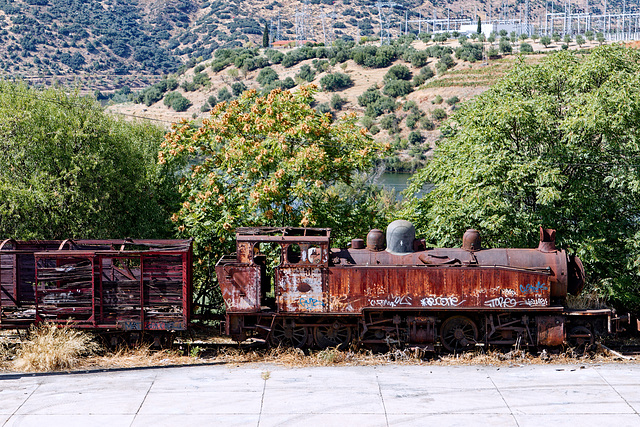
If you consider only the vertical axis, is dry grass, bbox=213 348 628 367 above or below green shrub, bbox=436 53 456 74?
below

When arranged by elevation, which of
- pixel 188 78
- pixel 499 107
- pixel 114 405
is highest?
pixel 188 78

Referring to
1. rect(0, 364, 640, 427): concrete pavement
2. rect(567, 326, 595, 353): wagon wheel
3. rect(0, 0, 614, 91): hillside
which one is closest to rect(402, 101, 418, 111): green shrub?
rect(0, 0, 614, 91): hillside

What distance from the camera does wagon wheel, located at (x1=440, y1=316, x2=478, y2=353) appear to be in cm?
1472

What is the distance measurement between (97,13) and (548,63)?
12612 cm

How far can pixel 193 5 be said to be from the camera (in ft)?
498

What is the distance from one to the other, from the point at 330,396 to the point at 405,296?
10.8 ft

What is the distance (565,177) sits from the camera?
17.2 metres

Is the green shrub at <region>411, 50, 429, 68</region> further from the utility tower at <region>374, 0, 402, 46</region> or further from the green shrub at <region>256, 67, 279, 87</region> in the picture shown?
the utility tower at <region>374, 0, 402, 46</region>

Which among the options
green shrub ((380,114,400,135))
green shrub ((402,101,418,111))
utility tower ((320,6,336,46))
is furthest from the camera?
utility tower ((320,6,336,46))

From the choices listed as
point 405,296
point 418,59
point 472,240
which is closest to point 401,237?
point 405,296

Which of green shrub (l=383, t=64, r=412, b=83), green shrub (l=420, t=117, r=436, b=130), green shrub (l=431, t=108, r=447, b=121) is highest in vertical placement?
green shrub (l=383, t=64, r=412, b=83)

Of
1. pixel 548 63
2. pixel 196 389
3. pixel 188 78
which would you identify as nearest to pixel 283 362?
pixel 196 389

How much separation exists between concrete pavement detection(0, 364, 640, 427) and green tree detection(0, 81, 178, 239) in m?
6.27

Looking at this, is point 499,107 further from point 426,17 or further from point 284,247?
point 426,17
